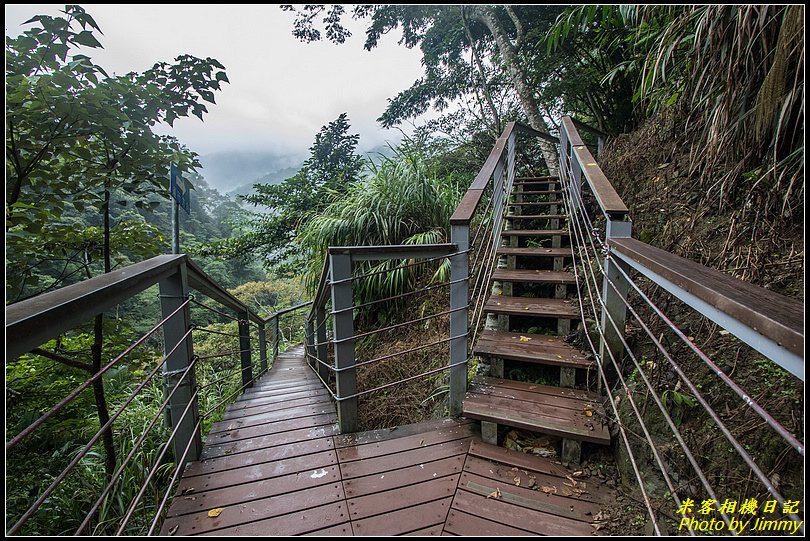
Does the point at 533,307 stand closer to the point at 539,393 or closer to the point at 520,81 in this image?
the point at 539,393

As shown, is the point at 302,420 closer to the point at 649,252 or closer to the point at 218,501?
the point at 218,501

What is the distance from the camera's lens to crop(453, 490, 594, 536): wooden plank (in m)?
1.17

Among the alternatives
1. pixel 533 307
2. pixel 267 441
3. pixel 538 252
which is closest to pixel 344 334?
pixel 267 441

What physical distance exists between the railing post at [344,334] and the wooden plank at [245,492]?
1.00 ft

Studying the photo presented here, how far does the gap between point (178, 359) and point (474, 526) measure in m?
1.36

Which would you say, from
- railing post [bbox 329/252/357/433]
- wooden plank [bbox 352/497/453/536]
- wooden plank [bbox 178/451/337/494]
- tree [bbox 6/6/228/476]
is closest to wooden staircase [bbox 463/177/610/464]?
wooden plank [bbox 352/497/453/536]

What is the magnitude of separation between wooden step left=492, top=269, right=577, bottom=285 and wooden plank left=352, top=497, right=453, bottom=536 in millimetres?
1578

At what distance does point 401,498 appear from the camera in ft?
4.38

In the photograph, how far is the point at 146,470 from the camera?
5.75 ft

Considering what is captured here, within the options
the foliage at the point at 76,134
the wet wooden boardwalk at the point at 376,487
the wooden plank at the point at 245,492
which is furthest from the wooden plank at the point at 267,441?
the foliage at the point at 76,134

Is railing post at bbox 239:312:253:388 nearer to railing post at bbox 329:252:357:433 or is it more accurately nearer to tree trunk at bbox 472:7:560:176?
railing post at bbox 329:252:357:433

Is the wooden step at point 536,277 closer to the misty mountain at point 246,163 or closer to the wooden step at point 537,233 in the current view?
the wooden step at point 537,233

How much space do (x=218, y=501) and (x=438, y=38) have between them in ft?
23.2

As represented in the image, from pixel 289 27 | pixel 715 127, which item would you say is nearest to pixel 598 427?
pixel 715 127
